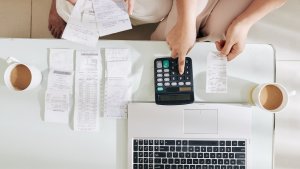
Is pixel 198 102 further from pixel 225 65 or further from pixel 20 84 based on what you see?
pixel 20 84

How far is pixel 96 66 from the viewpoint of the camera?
92cm

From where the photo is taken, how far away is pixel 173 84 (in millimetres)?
889

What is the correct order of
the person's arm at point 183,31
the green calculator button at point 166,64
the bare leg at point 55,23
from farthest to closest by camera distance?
the bare leg at point 55,23
the green calculator button at point 166,64
the person's arm at point 183,31

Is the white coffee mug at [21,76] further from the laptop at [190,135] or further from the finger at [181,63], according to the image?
the finger at [181,63]

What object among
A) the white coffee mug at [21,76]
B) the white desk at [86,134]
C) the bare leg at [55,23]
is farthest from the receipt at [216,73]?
the bare leg at [55,23]

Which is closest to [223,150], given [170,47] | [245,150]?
[245,150]

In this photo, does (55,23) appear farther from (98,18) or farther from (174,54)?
(174,54)

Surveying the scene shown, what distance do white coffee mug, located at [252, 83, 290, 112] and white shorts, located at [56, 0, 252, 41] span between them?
0.20 m

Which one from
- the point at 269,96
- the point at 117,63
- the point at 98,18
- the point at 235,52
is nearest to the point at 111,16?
the point at 98,18

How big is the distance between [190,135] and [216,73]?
0.60 ft

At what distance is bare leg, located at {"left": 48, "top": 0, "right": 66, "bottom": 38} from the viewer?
1.25 meters

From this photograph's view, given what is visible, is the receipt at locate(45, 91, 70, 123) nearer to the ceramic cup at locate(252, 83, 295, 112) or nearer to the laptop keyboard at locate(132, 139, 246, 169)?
the laptop keyboard at locate(132, 139, 246, 169)

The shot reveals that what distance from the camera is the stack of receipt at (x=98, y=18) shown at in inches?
37.6

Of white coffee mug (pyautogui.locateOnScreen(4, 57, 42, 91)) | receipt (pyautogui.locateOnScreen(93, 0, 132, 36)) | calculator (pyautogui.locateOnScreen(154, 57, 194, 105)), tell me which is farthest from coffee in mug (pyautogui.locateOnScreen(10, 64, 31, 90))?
calculator (pyautogui.locateOnScreen(154, 57, 194, 105))
